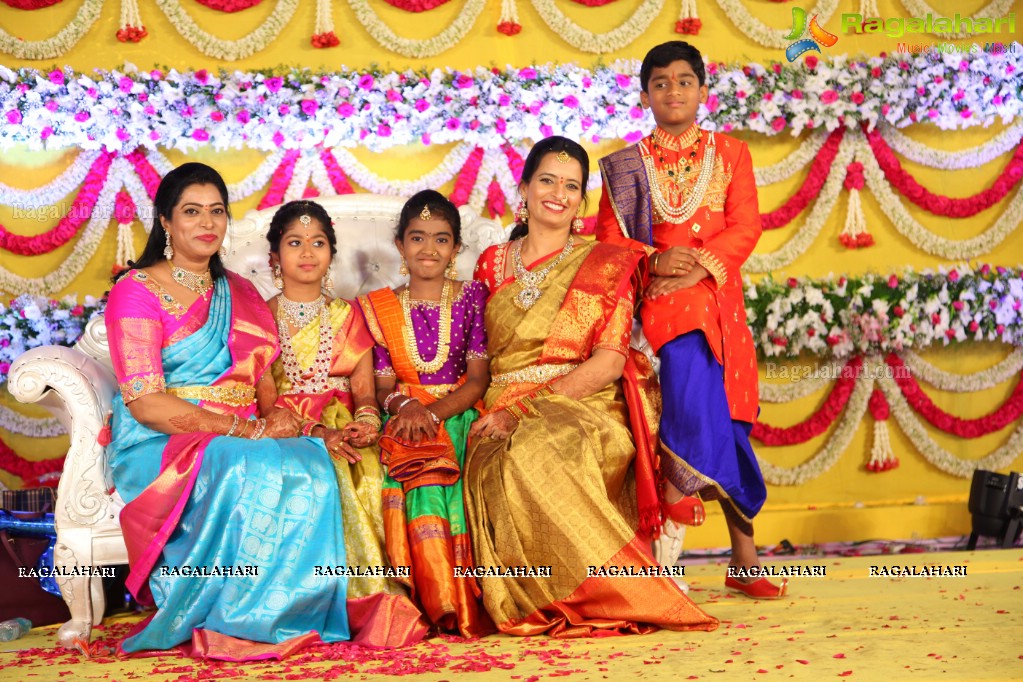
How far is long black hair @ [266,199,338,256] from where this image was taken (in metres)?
4.10

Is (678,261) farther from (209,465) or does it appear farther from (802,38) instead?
(802,38)

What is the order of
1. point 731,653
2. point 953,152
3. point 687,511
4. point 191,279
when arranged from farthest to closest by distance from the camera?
point 953,152 → point 191,279 → point 687,511 → point 731,653

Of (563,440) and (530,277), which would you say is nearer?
(563,440)

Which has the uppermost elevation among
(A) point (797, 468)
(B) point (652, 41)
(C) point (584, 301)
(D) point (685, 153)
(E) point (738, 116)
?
(B) point (652, 41)

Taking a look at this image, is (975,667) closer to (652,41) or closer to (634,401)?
(634,401)

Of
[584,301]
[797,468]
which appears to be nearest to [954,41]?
[797,468]

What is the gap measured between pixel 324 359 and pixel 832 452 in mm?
3213

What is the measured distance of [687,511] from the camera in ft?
12.4

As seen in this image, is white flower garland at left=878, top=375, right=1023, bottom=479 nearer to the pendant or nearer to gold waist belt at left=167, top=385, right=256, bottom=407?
the pendant

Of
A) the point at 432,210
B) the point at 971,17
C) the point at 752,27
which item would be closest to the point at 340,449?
the point at 432,210

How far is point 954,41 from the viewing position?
6.12 m

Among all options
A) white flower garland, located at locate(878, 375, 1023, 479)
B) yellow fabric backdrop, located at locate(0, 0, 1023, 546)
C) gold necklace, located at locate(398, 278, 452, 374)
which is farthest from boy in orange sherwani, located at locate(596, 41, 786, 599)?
white flower garland, located at locate(878, 375, 1023, 479)

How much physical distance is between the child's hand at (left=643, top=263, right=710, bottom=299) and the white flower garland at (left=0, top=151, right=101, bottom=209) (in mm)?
3251

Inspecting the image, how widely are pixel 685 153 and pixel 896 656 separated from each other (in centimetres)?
212
